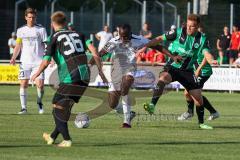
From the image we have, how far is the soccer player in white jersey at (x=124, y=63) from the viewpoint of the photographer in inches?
709

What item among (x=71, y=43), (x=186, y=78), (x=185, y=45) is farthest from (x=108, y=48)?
(x=71, y=43)

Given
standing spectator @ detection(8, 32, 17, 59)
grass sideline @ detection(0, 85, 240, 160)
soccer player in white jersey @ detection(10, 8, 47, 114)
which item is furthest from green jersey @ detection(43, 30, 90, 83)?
standing spectator @ detection(8, 32, 17, 59)

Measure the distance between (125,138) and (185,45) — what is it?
3.04 metres

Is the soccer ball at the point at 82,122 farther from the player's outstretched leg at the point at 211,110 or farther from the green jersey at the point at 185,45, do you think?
the player's outstretched leg at the point at 211,110

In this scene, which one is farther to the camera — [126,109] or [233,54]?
[233,54]

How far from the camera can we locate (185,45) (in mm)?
18000

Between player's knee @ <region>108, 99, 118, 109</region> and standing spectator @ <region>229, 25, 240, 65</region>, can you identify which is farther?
standing spectator @ <region>229, 25, 240, 65</region>

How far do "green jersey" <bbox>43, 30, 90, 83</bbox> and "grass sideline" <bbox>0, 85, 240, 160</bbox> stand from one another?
109cm

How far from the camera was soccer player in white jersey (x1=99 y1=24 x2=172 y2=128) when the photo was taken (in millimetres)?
18000

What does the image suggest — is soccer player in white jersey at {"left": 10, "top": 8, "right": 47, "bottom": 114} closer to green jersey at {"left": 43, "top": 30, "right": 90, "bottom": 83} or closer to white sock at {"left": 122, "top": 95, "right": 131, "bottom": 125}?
white sock at {"left": 122, "top": 95, "right": 131, "bottom": 125}

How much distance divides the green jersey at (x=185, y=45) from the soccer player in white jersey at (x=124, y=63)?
30 cm

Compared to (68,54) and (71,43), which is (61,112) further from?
(71,43)

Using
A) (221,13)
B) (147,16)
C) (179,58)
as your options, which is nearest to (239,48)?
(221,13)

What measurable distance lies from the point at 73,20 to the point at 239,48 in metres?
8.28
